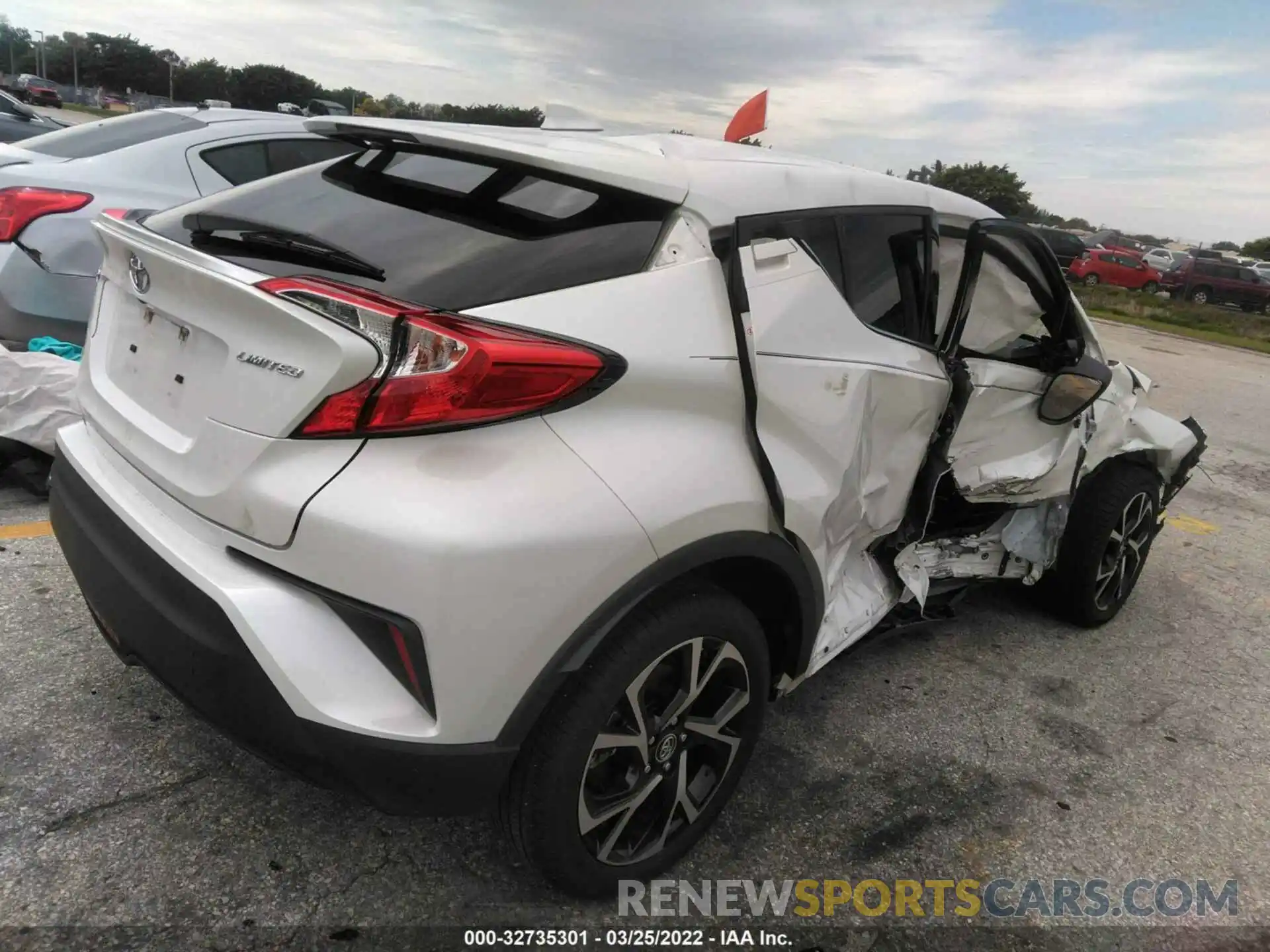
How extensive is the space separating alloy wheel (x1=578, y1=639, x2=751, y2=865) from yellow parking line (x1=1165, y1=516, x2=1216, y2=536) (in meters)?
4.55

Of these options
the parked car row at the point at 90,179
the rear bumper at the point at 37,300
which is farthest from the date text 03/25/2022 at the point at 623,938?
the rear bumper at the point at 37,300

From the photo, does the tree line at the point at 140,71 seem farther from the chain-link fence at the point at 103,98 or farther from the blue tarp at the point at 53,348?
the blue tarp at the point at 53,348

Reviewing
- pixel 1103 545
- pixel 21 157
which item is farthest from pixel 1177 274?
pixel 21 157

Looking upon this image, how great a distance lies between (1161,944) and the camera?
2221mm

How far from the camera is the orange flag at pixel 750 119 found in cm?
334

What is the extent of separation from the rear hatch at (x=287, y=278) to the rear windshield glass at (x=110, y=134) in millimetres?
3192

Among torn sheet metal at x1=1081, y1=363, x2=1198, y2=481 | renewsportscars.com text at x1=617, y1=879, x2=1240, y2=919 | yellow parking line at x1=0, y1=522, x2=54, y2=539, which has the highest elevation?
Answer: torn sheet metal at x1=1081, y1=363, x2=1198, y2=481

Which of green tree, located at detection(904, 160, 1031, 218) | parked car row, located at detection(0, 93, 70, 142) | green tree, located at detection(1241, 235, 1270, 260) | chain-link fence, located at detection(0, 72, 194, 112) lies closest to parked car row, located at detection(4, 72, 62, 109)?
chain-link fence, located at detection(0, 72, 194, 112)

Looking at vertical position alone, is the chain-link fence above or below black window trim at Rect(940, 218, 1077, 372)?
below

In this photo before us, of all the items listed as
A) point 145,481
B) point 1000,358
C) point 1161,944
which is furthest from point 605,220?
point 1161,944

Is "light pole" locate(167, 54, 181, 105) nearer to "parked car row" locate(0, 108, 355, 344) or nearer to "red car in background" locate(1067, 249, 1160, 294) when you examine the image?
"red car in background" locate(1067, 249, 1160, 294)

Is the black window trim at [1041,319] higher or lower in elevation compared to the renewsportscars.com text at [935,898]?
higher

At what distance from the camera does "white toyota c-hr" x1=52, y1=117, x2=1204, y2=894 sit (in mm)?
1605

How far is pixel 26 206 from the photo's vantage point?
424cm
